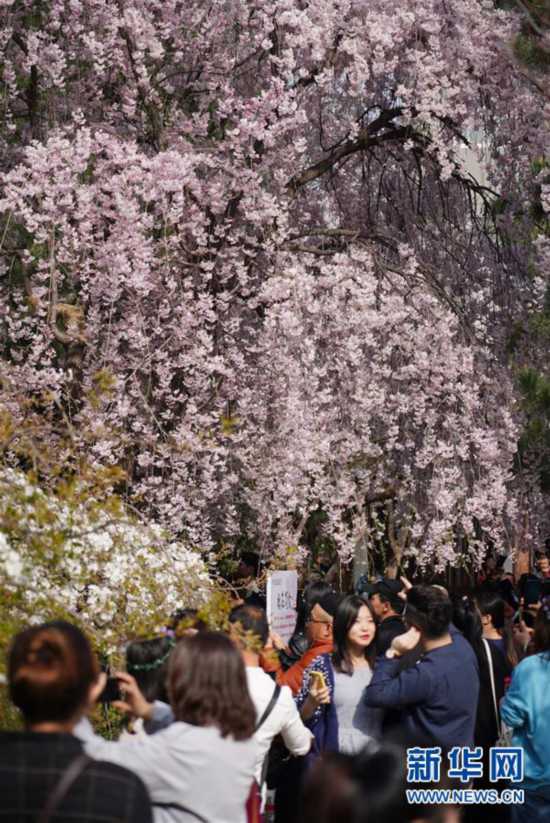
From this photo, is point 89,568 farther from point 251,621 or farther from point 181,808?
point 181,808

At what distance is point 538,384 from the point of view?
19391 mm

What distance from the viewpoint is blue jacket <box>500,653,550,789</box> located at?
17.3 ft

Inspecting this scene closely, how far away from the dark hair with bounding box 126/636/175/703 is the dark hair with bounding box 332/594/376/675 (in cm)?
147

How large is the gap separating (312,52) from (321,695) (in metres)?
7.18

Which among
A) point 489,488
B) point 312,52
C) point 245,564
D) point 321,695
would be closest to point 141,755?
point 321,695

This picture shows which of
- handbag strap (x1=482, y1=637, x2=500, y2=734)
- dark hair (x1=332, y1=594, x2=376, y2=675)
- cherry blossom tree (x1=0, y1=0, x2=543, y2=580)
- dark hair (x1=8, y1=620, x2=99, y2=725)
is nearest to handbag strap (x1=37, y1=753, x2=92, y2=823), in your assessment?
dark hair (x1=8, y1=620, x2=99, y2=725)

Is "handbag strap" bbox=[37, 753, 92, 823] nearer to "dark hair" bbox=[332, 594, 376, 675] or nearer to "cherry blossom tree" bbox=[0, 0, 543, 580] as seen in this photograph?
"dark hair" bbox=[332, 594, 376, 675]

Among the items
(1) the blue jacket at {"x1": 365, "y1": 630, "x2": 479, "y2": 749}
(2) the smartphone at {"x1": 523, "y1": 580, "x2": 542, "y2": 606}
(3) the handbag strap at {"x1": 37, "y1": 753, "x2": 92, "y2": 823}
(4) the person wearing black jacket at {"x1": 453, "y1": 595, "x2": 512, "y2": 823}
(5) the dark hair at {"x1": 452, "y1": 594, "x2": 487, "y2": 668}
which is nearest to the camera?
(3) the handbag strap at {"x1": 37, "y1": 753, "x2": 92, "y2": 823}

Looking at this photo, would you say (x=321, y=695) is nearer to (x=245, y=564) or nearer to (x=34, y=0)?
(x=245, y=564)

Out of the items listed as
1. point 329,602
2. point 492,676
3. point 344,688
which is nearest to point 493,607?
Result: point 492,676

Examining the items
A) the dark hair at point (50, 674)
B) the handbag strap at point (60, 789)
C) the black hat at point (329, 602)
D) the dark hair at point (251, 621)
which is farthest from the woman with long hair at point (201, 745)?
the black hat at point (329, 602)

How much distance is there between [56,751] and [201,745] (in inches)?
28.0

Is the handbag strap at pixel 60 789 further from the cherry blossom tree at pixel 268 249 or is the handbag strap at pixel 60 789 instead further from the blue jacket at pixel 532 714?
the cherry blossom tree at pixel 268 249

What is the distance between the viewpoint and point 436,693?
18.0 feet
